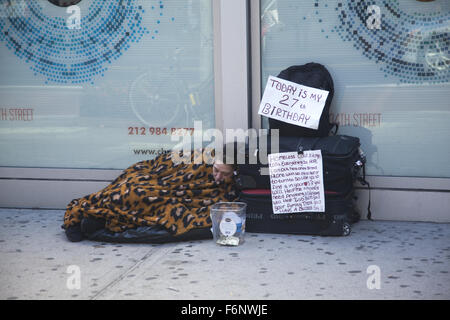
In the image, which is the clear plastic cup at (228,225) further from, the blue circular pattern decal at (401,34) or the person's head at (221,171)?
the blue circular pattern decal at (401,34)

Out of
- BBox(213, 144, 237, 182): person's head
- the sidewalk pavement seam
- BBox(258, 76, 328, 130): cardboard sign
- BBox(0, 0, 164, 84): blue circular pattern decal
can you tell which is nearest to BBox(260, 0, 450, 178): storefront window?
BBox(258, 76, 328, 130): cardboard sign

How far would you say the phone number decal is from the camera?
450 cm

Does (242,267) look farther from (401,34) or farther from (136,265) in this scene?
(401,34)

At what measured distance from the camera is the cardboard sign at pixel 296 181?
3799mm

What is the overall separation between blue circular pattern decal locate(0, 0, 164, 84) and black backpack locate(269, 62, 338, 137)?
1197 millimetres

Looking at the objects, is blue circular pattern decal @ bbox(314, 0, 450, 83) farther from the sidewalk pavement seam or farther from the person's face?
the sidewalk pavement seam

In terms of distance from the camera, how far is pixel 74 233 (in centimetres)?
381

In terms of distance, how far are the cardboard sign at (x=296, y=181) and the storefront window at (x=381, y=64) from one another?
60cm

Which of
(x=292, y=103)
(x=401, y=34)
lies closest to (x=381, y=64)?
(x=401, y=34)

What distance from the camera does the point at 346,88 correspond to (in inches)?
166

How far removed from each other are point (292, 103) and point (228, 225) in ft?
3.36

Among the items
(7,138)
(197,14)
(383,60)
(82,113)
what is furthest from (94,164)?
(383,60)
